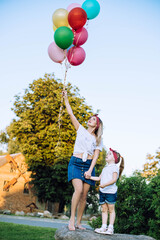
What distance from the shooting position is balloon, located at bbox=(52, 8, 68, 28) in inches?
231

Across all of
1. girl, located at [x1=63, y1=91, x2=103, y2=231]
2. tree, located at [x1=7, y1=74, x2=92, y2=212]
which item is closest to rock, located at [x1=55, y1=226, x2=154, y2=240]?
girl, located at [x1=63, y1=91, x2=103, y2=231]

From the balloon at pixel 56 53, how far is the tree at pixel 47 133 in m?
13.8

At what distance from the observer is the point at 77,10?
5.64m

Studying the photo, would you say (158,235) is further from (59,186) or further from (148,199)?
(59,186)

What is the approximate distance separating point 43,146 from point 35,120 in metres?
2.36

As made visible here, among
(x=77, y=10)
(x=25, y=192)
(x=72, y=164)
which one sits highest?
(x=77, y=10)

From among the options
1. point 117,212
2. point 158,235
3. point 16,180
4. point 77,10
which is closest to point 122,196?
point 117,212

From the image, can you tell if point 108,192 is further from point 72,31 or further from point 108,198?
point 72,31

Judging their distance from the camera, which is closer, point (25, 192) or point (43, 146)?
point (43, 146)

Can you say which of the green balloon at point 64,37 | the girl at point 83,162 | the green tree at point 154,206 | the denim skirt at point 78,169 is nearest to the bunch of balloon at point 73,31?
the green balloon at point 64,37

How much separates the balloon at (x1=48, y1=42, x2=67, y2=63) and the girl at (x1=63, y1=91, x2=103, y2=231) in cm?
140

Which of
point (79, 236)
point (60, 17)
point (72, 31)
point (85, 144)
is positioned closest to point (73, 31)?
point (72, 31)

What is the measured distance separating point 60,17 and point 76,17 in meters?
0.48

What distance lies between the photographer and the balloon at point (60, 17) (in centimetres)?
586
